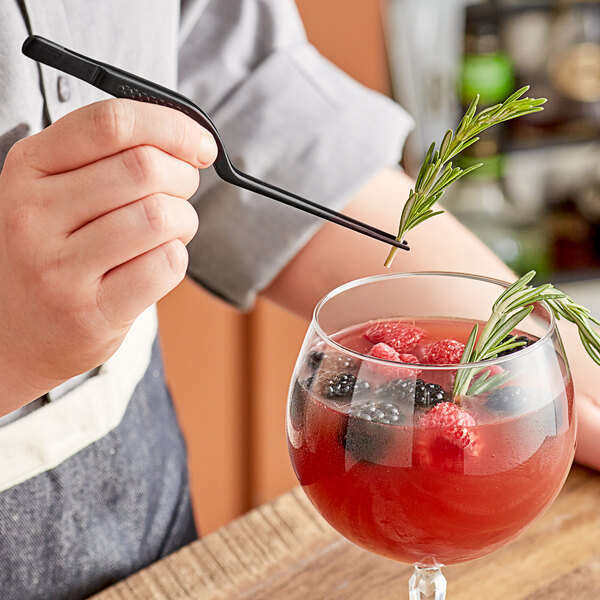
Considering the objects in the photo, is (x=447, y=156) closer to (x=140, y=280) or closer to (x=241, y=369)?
(x=140, y=280)

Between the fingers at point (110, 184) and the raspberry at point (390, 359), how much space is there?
0.14m

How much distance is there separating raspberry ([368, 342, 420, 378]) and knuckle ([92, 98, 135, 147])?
0.17m

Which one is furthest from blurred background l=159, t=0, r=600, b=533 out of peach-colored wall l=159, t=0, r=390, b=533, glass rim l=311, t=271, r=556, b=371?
glass rim l=311, t=271, r=556, b=371

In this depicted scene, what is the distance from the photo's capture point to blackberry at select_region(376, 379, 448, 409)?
439 mm

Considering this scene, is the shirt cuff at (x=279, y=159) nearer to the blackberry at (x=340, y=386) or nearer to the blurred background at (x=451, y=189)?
the blackberry at (x=340, y=386)

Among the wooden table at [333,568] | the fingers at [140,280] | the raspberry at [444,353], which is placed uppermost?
the fingers at [140,280]

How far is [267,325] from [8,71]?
42.0 inches

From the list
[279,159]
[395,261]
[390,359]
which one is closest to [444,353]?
[390,359]

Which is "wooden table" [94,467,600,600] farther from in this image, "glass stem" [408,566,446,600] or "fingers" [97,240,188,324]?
"fingers" [97,240,188,324]

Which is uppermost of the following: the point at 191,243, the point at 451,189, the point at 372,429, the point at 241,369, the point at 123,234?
the point at 123,234

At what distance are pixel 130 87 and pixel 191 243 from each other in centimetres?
40

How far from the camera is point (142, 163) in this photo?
0.43 metres

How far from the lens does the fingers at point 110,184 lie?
0.43 m

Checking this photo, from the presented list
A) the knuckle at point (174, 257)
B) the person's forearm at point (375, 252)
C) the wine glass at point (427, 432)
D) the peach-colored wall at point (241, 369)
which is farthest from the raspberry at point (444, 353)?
the peach-colored wall at point (241, 369)
